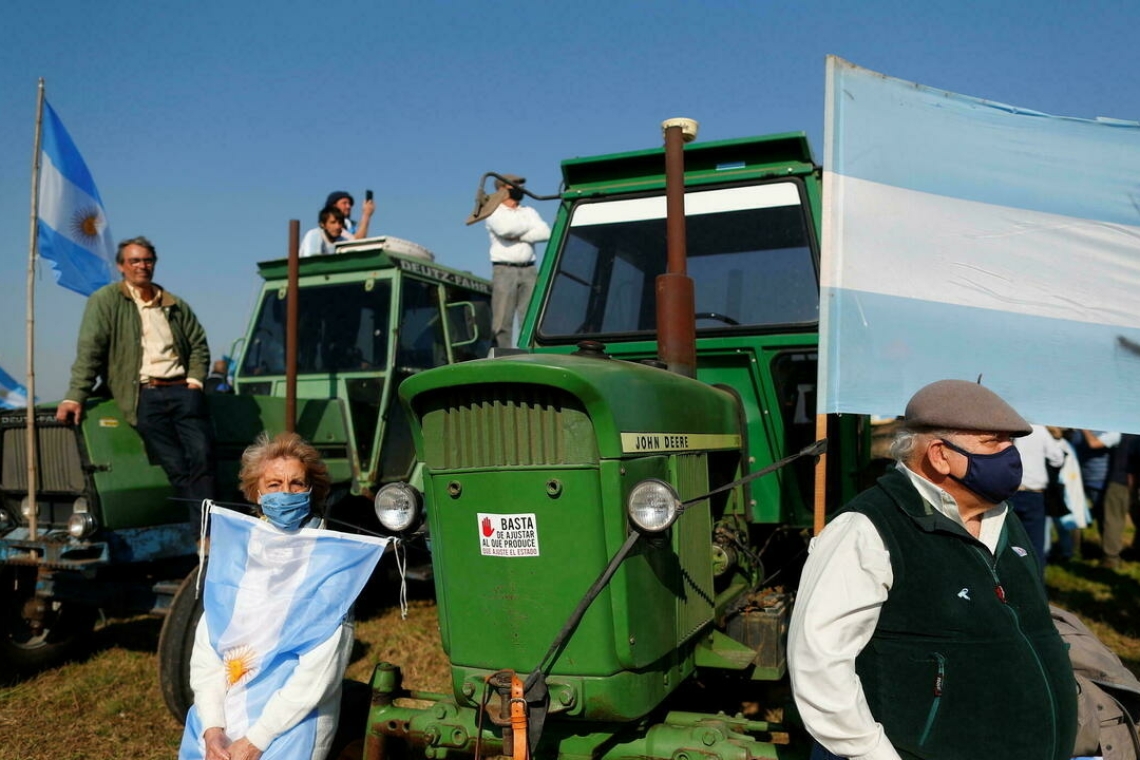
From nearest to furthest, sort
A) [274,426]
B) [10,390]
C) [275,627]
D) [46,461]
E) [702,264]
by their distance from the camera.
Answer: [275,627] < [702,264] < [46,461] < [274,426] < [10,390]

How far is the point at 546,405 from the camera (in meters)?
2.74

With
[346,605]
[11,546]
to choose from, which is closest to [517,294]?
[11,546]

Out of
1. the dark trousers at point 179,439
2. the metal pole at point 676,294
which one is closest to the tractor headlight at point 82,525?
the dark trousers at point 179,439

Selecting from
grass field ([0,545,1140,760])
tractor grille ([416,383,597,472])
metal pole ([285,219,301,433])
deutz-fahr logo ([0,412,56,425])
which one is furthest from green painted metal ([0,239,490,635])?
tractor grille ([416,383,597,472])

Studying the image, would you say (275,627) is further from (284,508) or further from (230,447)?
(230,447)

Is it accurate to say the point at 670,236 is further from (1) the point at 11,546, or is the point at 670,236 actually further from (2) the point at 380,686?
(1) the point at 11,546

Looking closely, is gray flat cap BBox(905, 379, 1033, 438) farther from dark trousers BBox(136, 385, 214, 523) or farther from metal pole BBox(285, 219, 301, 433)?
metal pole BBox(285, 219, 301, 433)

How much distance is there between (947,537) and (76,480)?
463 centimetres

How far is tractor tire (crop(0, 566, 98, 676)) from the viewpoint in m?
5.41

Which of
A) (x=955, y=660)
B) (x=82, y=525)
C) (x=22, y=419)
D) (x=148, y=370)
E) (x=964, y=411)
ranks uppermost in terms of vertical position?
(x=148, y=370)

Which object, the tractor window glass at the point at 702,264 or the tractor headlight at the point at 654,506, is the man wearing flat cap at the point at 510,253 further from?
the tractor headlight at the point at 654,506

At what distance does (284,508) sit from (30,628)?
3.54 m

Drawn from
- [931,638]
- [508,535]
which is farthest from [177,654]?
[931,638]

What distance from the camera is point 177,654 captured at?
4469mm
